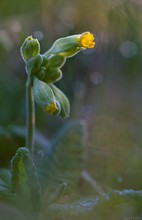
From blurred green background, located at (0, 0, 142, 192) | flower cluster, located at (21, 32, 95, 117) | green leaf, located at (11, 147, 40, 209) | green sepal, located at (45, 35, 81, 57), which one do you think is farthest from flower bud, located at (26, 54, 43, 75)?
blurred green background, located at (0, 0, 142, 192)

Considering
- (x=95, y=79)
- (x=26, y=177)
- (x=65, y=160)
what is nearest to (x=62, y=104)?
(x=65, y=160)

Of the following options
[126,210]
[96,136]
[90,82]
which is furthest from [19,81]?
[126,210]

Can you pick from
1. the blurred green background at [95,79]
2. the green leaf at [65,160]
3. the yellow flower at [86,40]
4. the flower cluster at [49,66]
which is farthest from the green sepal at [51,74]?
the blurred green background at [95,79]

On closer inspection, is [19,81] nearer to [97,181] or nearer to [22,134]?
[22,134]

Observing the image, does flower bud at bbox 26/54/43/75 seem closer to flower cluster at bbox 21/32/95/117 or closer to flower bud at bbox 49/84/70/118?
flower cluster at bbox 21/32/95/117

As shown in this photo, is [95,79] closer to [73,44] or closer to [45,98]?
[73,44]

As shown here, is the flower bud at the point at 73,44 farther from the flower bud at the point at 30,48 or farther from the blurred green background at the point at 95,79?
the blurred green background at the point at 95,79
